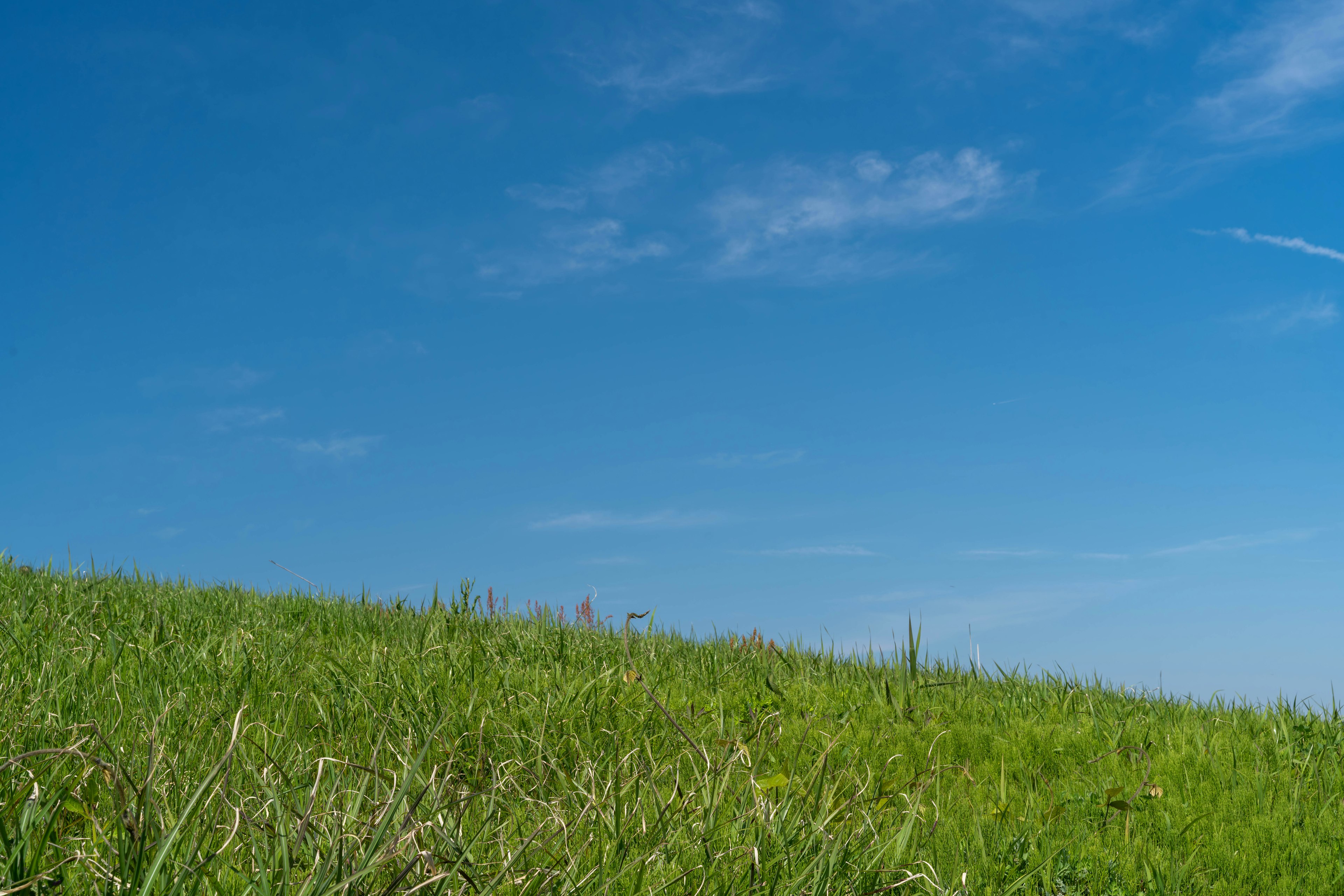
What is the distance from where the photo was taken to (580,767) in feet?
15.9

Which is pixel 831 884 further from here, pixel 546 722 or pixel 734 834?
pixel 546 722

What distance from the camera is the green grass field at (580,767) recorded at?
3049 millimetres

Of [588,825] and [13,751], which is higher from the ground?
[13,751]

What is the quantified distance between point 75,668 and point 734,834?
4.48 m

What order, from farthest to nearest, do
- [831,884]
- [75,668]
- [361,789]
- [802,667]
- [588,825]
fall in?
1. [802,667]
2. [75,668]
3. [588,825]
4. [831,884]
5. [361,789]

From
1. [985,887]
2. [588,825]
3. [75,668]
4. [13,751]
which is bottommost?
[985,887]

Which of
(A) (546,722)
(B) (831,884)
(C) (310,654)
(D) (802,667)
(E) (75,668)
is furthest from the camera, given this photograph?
(D) (802,667)

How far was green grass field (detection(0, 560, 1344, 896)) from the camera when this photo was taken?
10.0 feet

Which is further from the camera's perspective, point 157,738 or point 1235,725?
point 1235,725

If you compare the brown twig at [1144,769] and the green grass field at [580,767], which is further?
the brown twig at [1144,769]

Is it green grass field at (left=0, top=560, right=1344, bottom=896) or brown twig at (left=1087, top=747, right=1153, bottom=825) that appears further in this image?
brown twig at (left=1087, top=747, right=1153, bottom=825)

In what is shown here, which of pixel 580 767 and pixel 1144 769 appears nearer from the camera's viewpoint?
pixel 580 767

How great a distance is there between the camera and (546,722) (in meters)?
5.41

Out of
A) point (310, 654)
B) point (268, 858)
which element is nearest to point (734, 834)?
point (268, 858)
